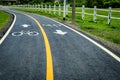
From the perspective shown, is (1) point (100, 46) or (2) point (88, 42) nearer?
(1) point (100, 46)

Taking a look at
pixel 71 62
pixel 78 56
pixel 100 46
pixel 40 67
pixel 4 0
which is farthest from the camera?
pixel 4 0

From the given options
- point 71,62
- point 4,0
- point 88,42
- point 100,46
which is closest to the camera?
point 71,62

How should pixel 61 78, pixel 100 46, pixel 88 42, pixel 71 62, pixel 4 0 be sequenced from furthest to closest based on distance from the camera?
pixel 4 0
pixel 88 42
pixel 100 46
pixel 71 62
pixel 61 78

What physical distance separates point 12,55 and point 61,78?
319cm

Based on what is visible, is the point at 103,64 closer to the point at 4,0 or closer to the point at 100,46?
the point at 100,46

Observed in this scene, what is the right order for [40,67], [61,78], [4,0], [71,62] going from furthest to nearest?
[4,0]
[71,62]
[40,67]
[61,78]

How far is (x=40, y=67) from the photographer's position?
7.33 metres

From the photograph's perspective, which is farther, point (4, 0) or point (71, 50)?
point (4, 0)

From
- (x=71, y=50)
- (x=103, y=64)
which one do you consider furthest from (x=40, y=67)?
(x=71, y=50)

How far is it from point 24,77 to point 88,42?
5.71 meters

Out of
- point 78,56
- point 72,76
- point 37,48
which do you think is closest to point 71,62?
point 78,56

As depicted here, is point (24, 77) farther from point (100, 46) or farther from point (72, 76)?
point (100, 46)

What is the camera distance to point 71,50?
32.3ft

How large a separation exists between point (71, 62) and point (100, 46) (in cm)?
308
